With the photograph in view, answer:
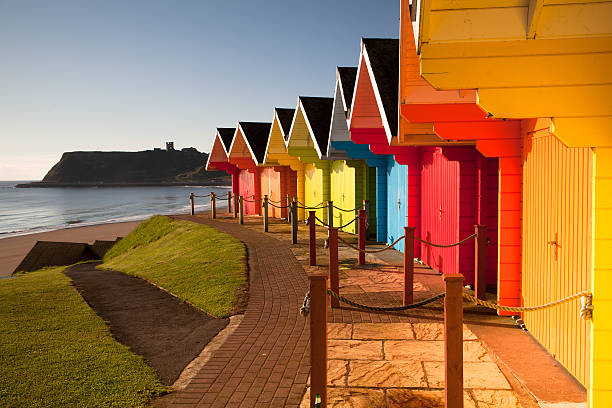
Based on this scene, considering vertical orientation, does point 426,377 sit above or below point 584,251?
below

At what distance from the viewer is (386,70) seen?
36.5 feet

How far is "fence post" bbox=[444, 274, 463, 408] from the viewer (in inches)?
163

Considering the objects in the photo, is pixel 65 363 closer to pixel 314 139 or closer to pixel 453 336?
pixel 453 336

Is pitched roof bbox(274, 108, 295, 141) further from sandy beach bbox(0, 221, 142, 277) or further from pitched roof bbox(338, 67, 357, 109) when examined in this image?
sandy beach bbox(0, 221, 142, 277)

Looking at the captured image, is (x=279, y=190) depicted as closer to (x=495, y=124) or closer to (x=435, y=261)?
(x=435, y=261)

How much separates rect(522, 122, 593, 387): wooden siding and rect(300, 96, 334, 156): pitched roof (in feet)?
39.8

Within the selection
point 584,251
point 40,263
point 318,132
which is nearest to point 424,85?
point 584,251

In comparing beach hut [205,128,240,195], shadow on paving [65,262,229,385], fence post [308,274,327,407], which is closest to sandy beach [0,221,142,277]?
beach hut [205,128,240,195]

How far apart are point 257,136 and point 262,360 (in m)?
22.5

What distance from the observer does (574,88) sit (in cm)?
391

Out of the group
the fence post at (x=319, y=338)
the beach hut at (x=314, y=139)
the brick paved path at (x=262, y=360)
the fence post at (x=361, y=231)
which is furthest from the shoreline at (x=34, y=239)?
the fence post at (x=319, y=338)

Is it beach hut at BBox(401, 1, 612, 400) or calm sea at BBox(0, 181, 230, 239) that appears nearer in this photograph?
beach hut at BBox(401, 1, 612, 400)

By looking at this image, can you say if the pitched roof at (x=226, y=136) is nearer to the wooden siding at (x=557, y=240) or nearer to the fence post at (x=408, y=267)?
the fence post at (x=408, y=267)

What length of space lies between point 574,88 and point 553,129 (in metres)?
0.34
